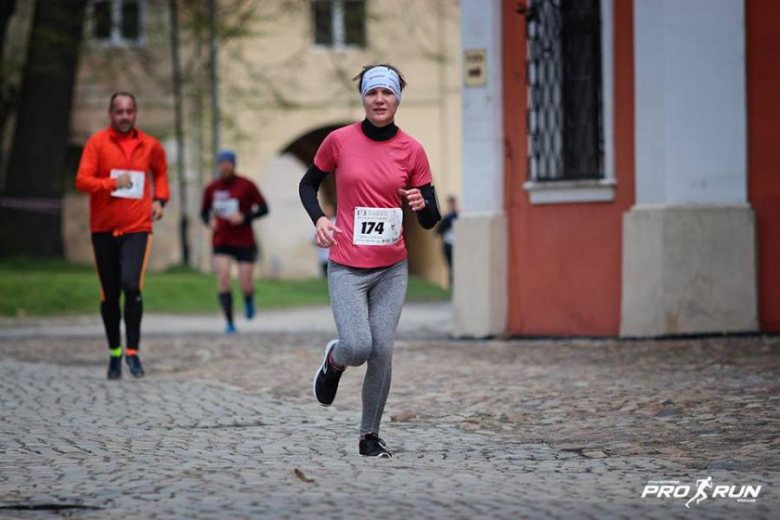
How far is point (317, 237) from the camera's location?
24.9 ft

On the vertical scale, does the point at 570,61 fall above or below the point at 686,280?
above

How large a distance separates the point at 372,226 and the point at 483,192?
8.83 metres

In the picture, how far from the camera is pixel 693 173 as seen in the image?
1529 centimetres

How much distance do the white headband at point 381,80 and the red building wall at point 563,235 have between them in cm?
806

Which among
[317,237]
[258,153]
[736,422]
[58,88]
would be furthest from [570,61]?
[258,153]

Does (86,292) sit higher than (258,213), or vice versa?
(258,213)

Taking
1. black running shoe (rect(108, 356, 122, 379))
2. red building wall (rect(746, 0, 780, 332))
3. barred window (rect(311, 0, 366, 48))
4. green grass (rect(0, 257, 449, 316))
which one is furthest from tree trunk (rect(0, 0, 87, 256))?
black running shoe (rect(108, 356, 122, 379))

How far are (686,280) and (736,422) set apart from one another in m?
6.06

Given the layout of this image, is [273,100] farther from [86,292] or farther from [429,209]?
[429,209]

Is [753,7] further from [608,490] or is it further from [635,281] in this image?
[608,490]

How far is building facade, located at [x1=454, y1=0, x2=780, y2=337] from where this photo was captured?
595 inches

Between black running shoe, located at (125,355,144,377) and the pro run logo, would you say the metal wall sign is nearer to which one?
black running shoe, located at (125,355,144,377)

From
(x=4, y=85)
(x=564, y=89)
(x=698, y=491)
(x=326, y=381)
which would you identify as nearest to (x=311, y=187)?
(x=326, y=381)

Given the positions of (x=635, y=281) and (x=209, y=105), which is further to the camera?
(x=209, y=105)
